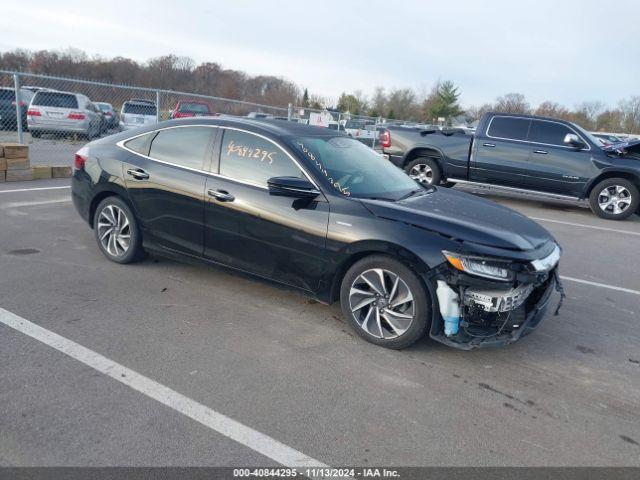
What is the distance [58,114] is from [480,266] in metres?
15.7

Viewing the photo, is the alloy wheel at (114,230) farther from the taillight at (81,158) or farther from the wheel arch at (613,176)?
the wheel arch at (613,176)

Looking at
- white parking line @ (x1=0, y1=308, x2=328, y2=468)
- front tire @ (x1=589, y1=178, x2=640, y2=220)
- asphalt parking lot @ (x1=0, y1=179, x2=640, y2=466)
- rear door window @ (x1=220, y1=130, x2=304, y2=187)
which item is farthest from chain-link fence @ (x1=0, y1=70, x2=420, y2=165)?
white parking line @ (x1=0, y1=308, x2=328, y2=468)

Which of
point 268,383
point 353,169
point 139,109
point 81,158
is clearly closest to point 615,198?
point 353,169

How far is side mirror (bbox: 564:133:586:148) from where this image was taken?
Result: 33.9 ft

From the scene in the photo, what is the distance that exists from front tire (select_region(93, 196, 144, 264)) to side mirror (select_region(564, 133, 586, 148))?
28.4ft

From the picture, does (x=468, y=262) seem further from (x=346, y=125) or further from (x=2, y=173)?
(x=346, y=125)

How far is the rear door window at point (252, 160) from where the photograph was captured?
4402 mm

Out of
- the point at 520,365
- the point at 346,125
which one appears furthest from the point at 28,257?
the point at 346,125

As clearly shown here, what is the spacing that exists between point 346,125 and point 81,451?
18.5 metres

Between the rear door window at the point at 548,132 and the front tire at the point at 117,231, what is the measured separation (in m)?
8.59

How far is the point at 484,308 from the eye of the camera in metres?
3.63

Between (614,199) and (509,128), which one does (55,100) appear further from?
(614,199)

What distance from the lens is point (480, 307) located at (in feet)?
11.9

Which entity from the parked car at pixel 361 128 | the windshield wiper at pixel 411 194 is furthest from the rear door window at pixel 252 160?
the parked car at pixel 361 128
